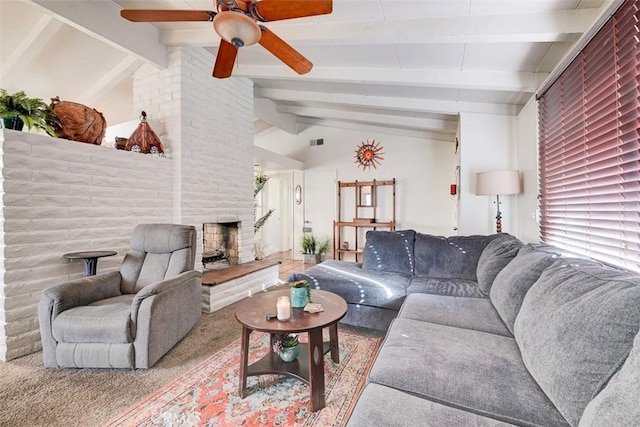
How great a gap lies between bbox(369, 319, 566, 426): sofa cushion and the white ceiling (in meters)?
2.19

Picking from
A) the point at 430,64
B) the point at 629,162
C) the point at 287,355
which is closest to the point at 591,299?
the point at 629,162

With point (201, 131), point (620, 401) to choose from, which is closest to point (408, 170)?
point (201, 131)

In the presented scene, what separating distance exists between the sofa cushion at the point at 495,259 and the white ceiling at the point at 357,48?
1557mm

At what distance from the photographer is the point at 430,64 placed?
3023 mm

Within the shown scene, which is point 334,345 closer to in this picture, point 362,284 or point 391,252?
point 362,284

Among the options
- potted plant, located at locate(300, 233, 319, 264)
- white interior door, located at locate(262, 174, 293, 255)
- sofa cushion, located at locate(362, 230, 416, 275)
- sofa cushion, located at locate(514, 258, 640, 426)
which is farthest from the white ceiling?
A: white interior door, located at locate(262, 174, 293, 255)

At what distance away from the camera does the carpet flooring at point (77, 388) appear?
1567 millimetres

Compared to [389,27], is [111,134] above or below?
below

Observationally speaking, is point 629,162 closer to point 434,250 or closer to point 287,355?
point 434,250

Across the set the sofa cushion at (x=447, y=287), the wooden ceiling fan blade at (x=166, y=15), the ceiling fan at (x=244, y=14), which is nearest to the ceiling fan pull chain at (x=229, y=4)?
the ceiling fan at (x=244, y=14)

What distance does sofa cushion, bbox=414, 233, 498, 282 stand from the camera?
2.82 metres

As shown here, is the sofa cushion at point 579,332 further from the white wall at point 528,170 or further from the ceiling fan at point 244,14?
the white wall at point 528,170

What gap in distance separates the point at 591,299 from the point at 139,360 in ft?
8.00

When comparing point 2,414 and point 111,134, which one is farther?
Result: point 111,134
